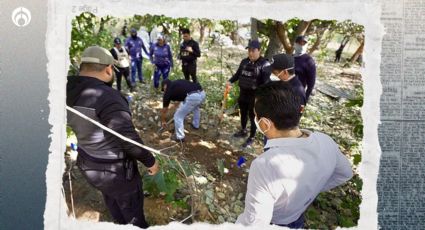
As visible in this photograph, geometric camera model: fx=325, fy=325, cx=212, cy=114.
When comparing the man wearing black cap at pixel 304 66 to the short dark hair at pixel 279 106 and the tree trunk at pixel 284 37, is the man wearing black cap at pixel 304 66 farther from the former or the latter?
the short dark hair at pixel 279 106

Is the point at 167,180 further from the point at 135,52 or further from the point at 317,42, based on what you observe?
the point at 317,42

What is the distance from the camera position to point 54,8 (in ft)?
5.05

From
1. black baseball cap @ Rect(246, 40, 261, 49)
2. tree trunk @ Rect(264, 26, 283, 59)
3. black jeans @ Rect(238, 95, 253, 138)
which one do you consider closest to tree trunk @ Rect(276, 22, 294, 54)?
tree trunk @ Rect(264, 26, 283, 59)

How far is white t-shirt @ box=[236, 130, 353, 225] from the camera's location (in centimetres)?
111

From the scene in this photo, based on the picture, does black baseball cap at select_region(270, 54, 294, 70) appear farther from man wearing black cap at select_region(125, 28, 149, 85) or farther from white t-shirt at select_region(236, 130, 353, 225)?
man wearing black cap at select_region(125, 28, 149, 85)

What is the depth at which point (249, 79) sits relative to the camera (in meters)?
1.90

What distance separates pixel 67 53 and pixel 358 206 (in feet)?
5.21

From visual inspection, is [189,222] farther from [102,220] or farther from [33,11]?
[33,11]

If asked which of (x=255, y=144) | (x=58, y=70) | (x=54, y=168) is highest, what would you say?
(x=58, y=70)

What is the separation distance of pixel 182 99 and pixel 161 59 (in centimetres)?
28

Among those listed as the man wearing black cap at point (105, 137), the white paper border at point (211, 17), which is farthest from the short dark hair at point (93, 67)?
the white paper border at point (211, 17)

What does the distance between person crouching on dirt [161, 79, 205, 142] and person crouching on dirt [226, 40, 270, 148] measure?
194 mm

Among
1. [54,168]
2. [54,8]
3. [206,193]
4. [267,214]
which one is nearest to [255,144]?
[206,193]

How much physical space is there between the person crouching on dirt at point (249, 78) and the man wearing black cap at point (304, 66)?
181 millimetres
